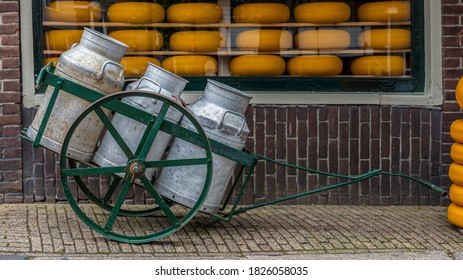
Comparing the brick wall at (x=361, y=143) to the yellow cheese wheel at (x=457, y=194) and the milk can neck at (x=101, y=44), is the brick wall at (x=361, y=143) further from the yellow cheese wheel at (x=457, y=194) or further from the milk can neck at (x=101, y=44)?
the milk can neck at (x=101, y=44)

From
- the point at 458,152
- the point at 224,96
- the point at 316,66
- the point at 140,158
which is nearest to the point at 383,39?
the point at 316,66

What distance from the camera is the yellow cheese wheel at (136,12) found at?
849 centimetres

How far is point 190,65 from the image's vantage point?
8562mm

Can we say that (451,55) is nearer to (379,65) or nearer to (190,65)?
(379,65)

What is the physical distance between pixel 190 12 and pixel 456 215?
10.1 feet

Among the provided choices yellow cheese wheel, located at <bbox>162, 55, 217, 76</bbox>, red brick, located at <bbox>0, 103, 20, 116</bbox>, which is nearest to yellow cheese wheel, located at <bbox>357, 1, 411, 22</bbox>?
yellow cheese wheel, located at <bbox>162, 55, 217, 76</bbox>

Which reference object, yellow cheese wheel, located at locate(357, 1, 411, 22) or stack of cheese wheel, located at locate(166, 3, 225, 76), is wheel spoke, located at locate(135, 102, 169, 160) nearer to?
stack of cheese wheel, located at locate(166, 3, 225, 76)

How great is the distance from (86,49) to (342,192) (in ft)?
10.1

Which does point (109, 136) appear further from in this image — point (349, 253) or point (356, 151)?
point (356, 151)

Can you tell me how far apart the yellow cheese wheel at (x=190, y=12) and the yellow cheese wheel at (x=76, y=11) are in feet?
2.21

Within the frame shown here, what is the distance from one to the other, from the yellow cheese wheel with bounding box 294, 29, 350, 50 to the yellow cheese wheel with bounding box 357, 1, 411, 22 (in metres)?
0.26

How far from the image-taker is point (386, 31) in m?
8.72

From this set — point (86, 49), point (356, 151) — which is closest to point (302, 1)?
point (356, 151)

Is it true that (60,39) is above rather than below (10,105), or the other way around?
above
